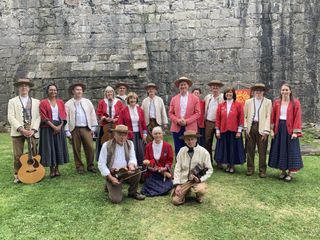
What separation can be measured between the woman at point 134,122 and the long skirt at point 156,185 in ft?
2.05

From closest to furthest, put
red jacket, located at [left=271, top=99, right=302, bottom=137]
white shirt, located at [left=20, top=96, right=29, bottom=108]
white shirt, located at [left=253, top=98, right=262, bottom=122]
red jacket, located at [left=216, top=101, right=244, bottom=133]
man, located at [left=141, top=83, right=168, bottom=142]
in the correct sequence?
red jacket, located at [left=271, top=99, right=302, bottom=137] < white shirt, located at [left=20, top=96, right=29, bottom=108] < white shirt, located at [left=253, top=98, right=262, bottom=122] < red jacket, located at [left=216, top=101, right=244, bottom=133] < man, located at [left=141, top=83, right=168, bottom=142]

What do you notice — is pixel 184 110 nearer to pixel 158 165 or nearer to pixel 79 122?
pixel 158 165

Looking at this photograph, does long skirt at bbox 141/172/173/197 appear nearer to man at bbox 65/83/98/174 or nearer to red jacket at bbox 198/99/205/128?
man at bbox 65/83/98/174

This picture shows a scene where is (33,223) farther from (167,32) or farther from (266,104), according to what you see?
(167,32)

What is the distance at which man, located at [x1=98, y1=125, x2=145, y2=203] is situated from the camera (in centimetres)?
464

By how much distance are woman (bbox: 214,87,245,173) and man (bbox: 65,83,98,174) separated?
2284 mm

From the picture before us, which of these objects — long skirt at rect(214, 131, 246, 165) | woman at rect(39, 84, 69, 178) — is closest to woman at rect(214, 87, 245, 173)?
long skirt at rect(214, 131, 246, 165)

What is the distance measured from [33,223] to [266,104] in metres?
4.08

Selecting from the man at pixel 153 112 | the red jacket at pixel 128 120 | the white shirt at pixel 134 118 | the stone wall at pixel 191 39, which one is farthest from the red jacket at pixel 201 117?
the stone wall at pixel 191 39

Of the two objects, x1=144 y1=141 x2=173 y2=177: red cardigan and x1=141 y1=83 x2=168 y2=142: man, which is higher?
x1=141 y1=83 x2=168 y2=142: man

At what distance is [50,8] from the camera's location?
10273mm

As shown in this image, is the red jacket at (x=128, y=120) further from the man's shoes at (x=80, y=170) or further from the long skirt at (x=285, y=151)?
the long skirt at (x=285, y=151)

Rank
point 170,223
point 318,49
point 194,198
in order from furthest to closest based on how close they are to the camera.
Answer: point 318,49 < point 194,198 < point 170,223

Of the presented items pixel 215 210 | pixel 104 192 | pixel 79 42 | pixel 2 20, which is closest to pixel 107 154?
pixel 104 192
